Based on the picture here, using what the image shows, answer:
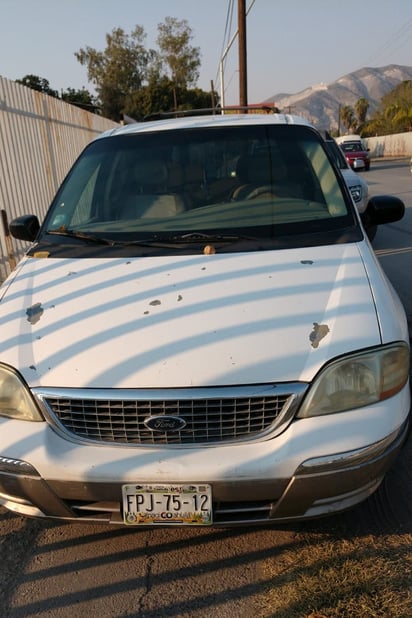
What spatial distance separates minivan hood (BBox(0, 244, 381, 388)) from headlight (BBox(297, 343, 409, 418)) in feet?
0.17

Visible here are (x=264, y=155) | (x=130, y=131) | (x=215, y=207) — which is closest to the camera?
(x=215, y=207)

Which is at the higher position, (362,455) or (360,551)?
(362,455)

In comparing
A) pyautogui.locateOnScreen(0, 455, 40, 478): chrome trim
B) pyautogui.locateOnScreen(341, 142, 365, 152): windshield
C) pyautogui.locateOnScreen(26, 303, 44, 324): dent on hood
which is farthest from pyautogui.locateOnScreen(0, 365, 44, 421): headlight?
pyautogui.locateOnScreen(341, 142, 365, 152): windshield

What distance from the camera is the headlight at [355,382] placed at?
208 centimetres

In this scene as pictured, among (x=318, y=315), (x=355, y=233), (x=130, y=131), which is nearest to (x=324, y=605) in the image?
(x=318, y=315)

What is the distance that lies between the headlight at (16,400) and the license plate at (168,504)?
1.54 feet

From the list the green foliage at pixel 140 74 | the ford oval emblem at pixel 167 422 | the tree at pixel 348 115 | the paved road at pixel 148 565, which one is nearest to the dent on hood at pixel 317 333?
the ford oval emblem at pixel 167 422

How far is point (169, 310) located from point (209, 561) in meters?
1.10

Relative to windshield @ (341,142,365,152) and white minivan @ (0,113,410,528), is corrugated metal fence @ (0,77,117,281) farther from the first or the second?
windshield @ (341,142,365,152)

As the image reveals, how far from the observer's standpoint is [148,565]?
2.39m

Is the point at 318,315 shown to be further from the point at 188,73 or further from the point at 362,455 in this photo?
the point at 188,73

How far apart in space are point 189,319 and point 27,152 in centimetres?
695

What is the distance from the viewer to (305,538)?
2.48 meters

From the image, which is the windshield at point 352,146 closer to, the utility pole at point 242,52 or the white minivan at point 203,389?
the utility pole at point 242,52
